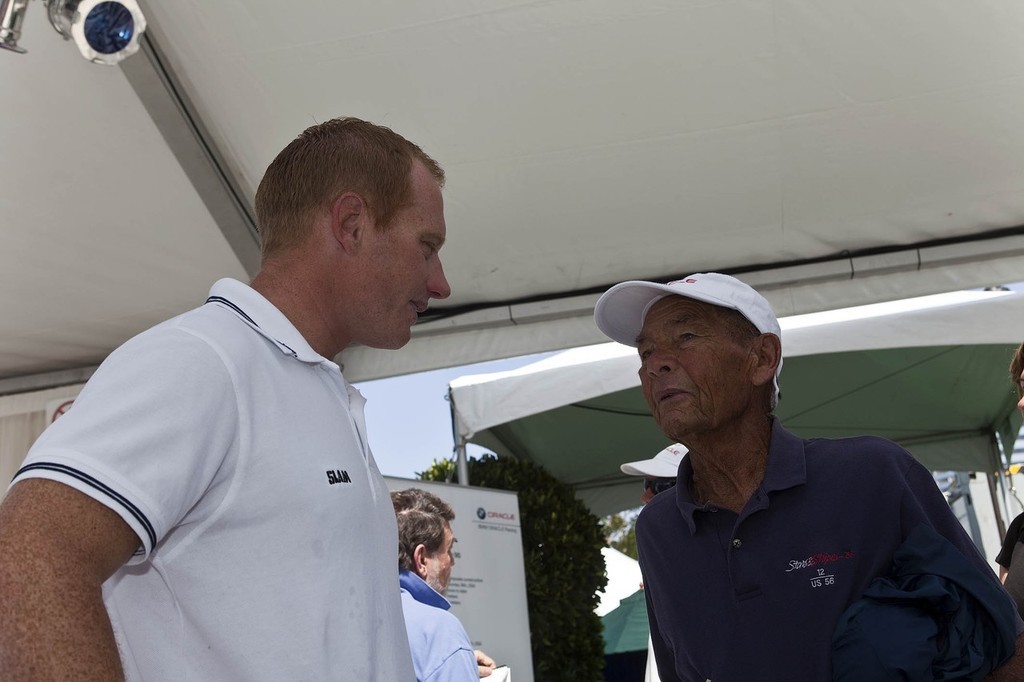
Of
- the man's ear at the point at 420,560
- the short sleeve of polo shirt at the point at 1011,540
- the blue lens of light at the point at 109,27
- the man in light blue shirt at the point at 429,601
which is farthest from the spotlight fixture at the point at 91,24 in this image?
the short sleeve of polo shirt at the point at 1011,540

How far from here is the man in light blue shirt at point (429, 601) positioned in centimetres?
333

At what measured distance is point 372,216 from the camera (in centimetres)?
159

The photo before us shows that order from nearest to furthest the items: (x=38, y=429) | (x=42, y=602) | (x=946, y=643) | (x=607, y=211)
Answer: (x=42, y=602) < (x=946, y=643) < (x=607, y=211) < (x=38, y=429)

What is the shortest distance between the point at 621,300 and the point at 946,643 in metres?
1.01

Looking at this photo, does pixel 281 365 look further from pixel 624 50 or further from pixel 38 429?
pixel 38 429

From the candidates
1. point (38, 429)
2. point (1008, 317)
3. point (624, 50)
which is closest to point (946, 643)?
point (624, 50)

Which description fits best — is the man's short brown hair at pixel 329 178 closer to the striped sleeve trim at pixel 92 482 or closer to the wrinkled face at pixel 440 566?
the striped sleeve trim at pixel 92 482

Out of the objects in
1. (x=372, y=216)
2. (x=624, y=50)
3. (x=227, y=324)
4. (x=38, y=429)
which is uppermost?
(x=624, y=50)

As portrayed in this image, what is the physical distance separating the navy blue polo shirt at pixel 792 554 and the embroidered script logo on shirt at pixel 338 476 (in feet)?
3.31

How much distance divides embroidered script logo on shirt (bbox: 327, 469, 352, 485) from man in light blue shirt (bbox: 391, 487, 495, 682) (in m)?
1.58

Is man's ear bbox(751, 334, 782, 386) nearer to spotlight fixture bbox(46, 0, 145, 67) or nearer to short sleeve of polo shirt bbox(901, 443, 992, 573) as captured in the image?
short sleeve of polo shirt bbox(901, 443, 992, 573)

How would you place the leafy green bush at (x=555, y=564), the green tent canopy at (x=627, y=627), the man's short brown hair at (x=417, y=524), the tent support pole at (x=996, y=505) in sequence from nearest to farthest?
the man's short brown hair at (x=417, y=524) → the leafy green bush at (x=555, y=564) → the tent support pole at (x=996, y=505) → the green tent canopy at (x=627, y=627)

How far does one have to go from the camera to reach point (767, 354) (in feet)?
7.60

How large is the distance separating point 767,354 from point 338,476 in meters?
1.28
